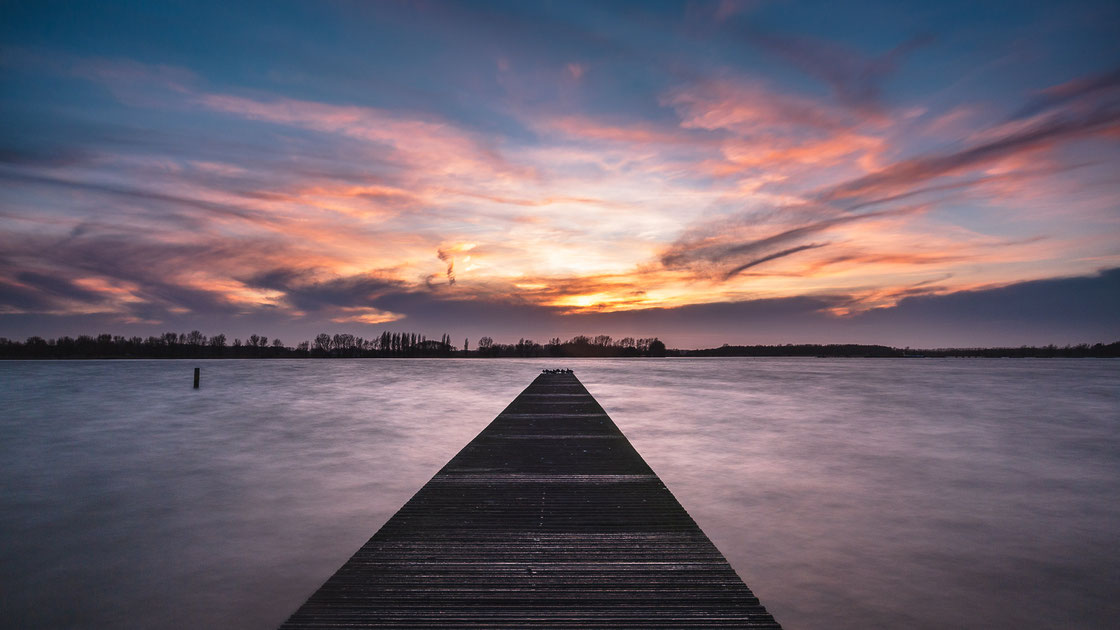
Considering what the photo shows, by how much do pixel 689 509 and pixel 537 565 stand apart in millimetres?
3787

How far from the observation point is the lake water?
4703 millimetres

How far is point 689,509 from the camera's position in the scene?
24.0 feet

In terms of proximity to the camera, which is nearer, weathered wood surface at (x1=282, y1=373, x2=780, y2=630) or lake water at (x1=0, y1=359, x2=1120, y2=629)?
weathered wood surface at (x1=282, y1=373, x2=780, y2=630)

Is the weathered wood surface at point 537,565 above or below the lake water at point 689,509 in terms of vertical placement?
above

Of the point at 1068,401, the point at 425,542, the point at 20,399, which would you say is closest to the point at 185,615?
the point at 425,542

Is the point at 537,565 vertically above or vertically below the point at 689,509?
above

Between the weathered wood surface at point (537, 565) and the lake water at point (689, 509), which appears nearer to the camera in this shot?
the weathered wood surface at point (537, 565)

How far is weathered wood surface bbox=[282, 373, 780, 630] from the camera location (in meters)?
3.38

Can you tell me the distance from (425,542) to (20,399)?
28.0 meters

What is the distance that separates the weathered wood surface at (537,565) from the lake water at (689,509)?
97 cm

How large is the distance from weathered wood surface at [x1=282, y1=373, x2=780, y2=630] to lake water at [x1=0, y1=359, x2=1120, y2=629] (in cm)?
97

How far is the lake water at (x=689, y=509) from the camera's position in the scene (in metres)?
4.70

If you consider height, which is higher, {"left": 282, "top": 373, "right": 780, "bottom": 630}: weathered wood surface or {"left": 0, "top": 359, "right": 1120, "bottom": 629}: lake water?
{"left": 282, "top": 373, "right": 780, "bottom": 630}: weathered wood surface

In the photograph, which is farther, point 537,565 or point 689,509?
point 689,509
